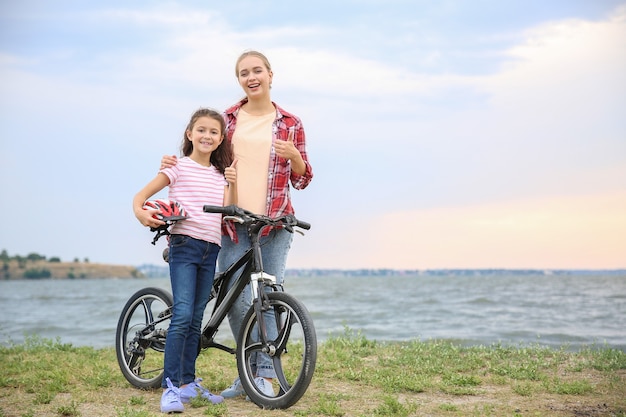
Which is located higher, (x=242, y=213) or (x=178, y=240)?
(x=242, y=213)

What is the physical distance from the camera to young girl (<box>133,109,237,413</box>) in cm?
473

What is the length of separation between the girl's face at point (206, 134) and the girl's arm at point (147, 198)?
349 millimetres

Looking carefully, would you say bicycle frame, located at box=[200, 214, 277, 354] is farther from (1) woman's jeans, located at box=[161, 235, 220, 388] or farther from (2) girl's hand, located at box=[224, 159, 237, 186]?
(2) girl's hand, located at box=[224, 159, 237, 186]

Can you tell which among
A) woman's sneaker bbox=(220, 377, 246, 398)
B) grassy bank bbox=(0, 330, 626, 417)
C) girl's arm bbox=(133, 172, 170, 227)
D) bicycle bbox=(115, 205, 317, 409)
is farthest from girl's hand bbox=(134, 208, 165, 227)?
woman's sneaker bbox=(220, 377, 246, 398)

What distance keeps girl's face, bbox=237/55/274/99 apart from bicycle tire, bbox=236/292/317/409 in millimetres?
1555

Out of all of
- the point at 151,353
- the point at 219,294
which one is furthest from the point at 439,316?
the point at 219,294

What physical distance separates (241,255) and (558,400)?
271 centimetres

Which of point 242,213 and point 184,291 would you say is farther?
point 184,291

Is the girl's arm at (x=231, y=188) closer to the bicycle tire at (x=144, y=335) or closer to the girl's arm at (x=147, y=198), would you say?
the girl's arm at (x=147, y=198)

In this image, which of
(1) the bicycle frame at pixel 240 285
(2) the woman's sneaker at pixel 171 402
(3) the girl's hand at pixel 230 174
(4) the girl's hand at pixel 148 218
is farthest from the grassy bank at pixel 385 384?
(3) the girl's hand at pixel 230 174

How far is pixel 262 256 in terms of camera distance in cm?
498

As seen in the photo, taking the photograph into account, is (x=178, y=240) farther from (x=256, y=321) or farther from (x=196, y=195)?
(x=256, y=321)

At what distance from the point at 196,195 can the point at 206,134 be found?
46 cm

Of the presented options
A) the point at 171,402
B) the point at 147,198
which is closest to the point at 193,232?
the point at 147,198
